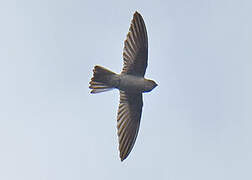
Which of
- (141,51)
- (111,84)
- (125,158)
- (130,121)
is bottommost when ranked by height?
(125,158)

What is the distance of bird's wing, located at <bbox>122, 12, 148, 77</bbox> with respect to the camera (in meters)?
10.3

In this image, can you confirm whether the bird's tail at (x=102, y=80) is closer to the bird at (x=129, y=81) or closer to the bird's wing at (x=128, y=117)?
the bird at (x=129, y=81)

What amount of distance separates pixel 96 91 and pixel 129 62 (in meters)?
0.97

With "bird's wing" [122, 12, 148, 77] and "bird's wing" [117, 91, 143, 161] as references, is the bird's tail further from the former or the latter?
"bird's wing" [117, 91, 143, 161]

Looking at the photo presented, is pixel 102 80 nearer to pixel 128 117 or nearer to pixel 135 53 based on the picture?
pixel 135 53

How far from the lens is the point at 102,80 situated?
999 cm

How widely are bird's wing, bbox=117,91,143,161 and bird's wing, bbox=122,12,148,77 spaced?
28.4 inches

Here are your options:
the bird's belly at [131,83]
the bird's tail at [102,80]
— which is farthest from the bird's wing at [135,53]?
the bird's tail at [102,80]

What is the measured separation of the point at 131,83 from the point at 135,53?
0.65 metres

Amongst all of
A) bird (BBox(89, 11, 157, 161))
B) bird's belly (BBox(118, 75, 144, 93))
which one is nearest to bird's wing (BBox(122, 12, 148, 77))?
bird (BBox(89, 11, 157, 161))

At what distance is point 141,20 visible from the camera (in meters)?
10.2

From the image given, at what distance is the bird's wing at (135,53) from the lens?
33.8 feet

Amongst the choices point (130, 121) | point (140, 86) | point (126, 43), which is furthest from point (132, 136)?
point (126, 43)

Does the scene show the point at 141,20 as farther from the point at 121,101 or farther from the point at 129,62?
the point at 121,101
